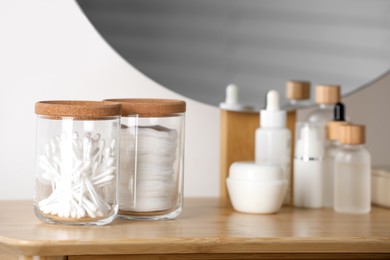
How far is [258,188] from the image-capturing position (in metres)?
1.42

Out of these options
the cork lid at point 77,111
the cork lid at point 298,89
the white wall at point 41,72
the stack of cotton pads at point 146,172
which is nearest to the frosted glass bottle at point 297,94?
the cork lid at point 298,89

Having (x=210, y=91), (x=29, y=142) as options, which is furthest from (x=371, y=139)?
(x=29, y=142)

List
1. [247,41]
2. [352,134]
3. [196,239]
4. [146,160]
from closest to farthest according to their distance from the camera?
[196,239] → [146,160] → [352,134] → [247,41]

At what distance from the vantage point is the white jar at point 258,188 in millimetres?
1417

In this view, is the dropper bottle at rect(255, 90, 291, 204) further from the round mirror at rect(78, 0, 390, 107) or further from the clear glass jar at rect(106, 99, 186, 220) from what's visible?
the clear glass jar at rect(106, 99, 186, 220)

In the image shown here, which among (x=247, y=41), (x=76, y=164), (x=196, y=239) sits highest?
(x=247, y=41)

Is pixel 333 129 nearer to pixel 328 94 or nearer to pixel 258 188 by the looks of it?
pixel 328 94

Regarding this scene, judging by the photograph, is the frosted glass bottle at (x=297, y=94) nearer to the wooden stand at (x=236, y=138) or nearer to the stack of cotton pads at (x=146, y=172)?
the wooden stand at (x=236, y=138)

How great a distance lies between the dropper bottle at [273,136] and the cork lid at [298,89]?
0.09 m

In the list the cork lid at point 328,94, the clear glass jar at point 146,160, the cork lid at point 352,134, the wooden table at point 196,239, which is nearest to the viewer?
the wooden table at point 196,239

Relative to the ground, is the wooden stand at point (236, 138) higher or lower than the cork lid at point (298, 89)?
lower

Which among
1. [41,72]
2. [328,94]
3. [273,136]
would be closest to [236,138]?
[273,136]

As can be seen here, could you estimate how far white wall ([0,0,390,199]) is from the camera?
1.60 metres

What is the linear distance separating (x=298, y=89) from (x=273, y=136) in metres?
0.14
